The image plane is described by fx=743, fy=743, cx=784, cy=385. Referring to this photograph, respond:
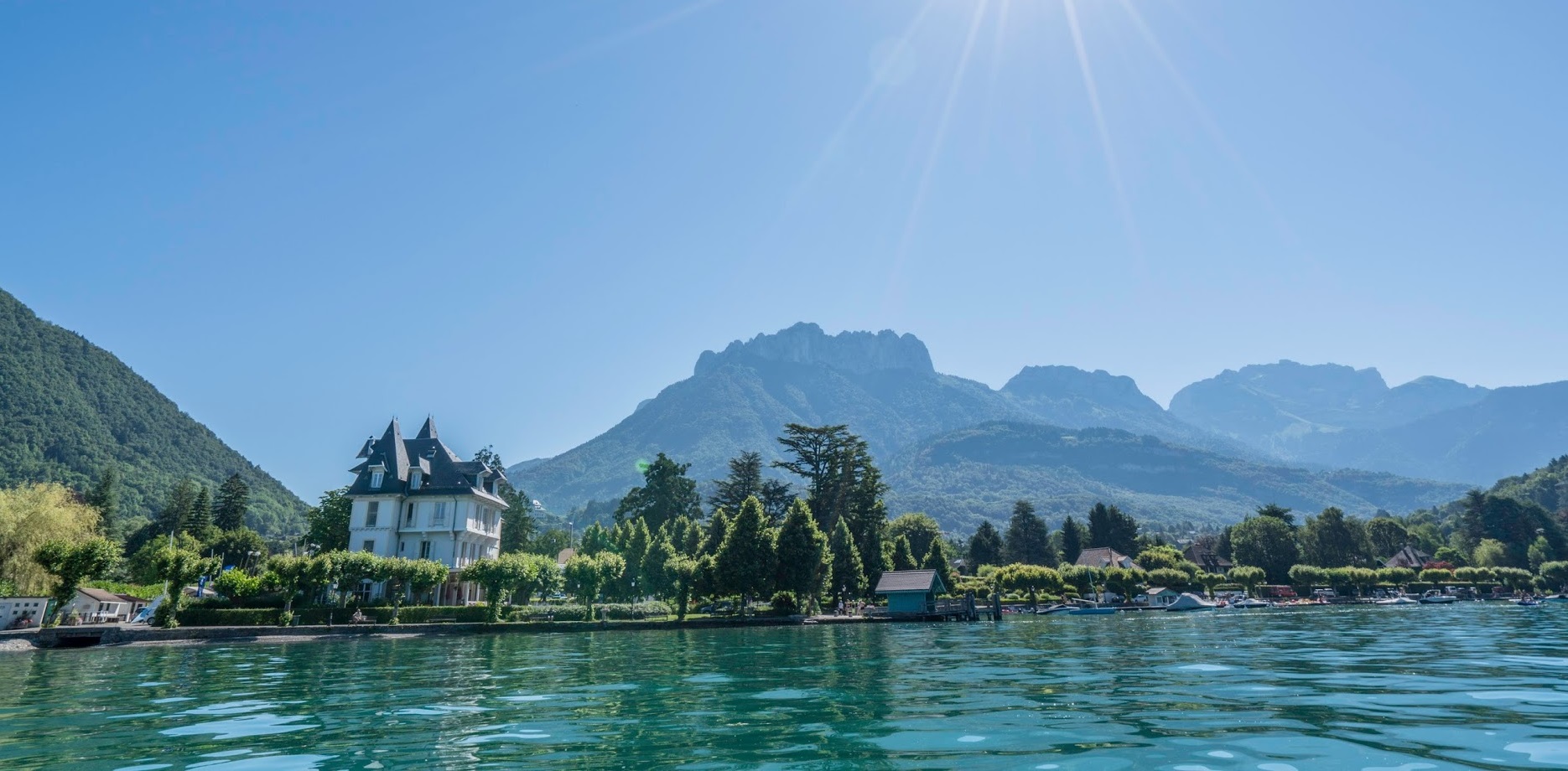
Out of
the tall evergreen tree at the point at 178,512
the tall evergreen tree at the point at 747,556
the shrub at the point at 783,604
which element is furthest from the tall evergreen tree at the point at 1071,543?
the tall evergreen tree at the point at 178,512

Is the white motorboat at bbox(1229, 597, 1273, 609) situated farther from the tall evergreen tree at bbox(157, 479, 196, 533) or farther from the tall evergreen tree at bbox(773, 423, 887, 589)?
the tall evergreen tree at bbox(157, 479, 196, 533)

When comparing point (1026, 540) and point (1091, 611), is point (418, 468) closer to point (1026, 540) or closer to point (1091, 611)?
point (1091, 611)

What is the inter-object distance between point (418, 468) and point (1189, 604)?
9798cm

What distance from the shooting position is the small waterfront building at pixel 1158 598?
107m

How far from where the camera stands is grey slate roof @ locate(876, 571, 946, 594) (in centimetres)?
7419

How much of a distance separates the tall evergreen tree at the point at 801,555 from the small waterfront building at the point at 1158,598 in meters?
63.0

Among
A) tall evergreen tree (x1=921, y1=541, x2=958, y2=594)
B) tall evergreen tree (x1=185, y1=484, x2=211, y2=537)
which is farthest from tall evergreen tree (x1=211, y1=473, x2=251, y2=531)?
tall evergreen tree (x1=921, y1=541, x2=958, y2=594)

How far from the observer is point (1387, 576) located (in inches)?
4481

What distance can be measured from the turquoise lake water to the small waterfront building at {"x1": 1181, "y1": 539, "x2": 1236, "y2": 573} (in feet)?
418

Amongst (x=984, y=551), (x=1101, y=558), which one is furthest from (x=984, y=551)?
(x=1101, y=558)

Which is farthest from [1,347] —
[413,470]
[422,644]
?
[422,644]

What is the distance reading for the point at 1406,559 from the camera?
462ft

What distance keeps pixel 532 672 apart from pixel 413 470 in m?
52.5

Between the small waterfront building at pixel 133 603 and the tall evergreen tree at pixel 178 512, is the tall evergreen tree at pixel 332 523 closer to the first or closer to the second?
the small waterfront building at pixel 133 603
